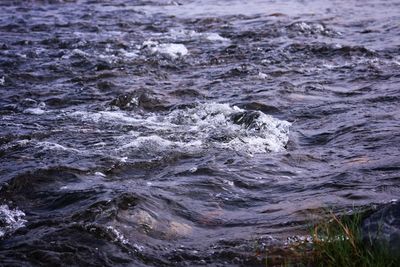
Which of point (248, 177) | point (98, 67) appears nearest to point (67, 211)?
point (248, 177)

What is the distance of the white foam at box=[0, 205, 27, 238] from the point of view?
14.2 feet

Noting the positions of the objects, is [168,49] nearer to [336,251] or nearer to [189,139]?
[189,139]

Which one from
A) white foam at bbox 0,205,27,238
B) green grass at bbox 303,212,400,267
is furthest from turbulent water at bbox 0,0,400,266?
green grass at bbox 303,212,400,267

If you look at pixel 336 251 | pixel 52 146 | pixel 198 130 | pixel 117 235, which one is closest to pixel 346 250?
pixel 336 251

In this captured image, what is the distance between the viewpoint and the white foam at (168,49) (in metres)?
10.7

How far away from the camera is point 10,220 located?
450cm

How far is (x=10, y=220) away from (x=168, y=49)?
687 cm

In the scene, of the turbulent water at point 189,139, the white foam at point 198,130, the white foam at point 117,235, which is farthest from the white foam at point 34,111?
the white foam at point 117,235

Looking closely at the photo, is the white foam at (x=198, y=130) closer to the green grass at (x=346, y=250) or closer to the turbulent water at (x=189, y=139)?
the turbulent water at (x=189, y=139)

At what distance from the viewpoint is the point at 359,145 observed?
6039 mm

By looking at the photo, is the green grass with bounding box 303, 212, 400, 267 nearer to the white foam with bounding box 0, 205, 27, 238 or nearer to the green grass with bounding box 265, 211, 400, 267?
the green grass with bounding box 265, 211, 400, 267

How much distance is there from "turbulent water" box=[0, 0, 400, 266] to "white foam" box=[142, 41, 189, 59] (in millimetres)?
44

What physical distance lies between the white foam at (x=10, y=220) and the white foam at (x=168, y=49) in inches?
246

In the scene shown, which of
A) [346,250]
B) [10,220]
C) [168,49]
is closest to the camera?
[346,250]
